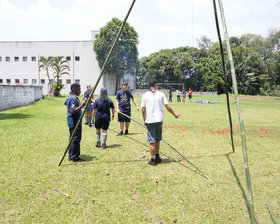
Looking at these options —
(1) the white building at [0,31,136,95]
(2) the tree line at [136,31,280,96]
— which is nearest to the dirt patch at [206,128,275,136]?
(2) the tree line at [136,31,280,96]

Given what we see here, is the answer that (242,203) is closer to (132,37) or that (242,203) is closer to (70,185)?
(70,185)

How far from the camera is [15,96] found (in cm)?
2059

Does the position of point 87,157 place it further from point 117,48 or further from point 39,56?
point 39,56

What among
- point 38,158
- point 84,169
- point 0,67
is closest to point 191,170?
point 84,169

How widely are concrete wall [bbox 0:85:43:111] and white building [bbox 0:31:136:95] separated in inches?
1052

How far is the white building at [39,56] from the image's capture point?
52562 millimetres

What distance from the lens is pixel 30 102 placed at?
2473cm

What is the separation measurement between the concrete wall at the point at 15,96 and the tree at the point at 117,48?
26201 millimetres

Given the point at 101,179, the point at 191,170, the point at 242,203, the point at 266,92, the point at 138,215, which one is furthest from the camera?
the point at 266,92

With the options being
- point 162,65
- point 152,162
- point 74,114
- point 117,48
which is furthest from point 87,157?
point 162,65

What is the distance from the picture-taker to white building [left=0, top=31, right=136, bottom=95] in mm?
52562

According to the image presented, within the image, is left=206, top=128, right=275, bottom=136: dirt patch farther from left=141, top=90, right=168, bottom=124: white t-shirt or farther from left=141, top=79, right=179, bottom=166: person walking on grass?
left=141, top=90, right=168, bottom=124: white t-shirt

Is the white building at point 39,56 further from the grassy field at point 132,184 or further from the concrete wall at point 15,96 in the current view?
the grassy field at point 132,184

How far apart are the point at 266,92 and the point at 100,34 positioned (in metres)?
37.5
